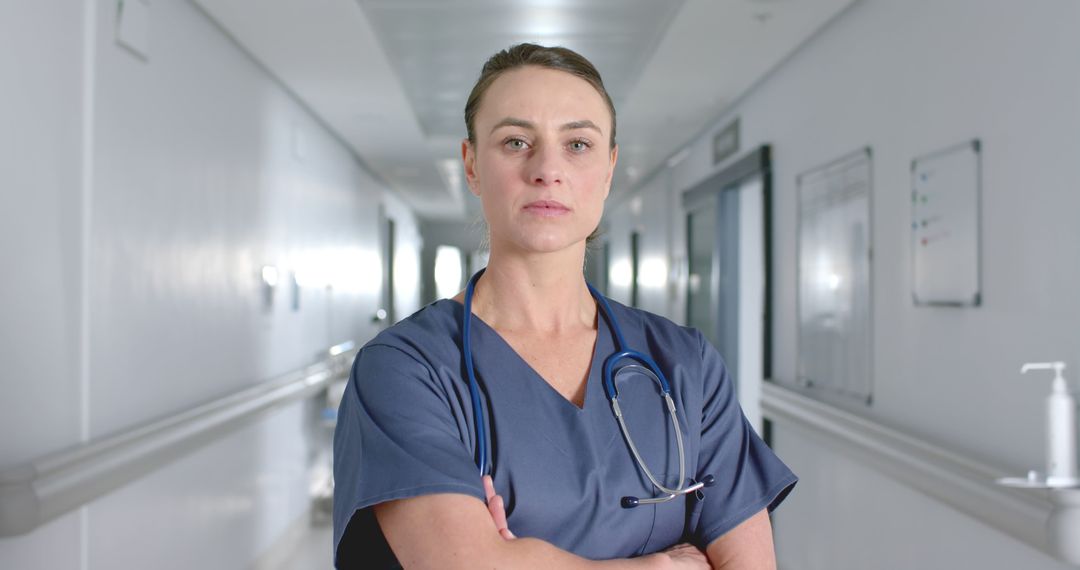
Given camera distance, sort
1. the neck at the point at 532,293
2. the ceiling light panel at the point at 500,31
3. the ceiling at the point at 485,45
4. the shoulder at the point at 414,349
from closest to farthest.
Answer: the shoulder at the point at 414,349 → the neck at the point at 532,293 → the ceiling at the point at 485,45 → the ceiling light panel at the point at 500,31

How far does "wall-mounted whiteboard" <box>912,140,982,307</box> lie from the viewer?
108 inches

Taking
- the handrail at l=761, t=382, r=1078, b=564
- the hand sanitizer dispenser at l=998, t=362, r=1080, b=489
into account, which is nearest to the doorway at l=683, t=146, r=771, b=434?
the handrail at l=761, t=382, r=1078, b=564

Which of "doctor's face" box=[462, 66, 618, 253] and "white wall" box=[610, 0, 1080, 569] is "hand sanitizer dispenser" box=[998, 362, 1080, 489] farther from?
"doctor's face" box=[462, 66, 618, 253]

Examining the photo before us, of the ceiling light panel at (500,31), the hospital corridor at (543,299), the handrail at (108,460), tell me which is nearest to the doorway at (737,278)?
the hospital corridor at (543,299)

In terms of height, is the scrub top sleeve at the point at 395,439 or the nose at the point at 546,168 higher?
the nose at the point at 546,168

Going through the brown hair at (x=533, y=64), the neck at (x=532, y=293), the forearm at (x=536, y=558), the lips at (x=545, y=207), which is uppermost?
the brown hair at (x=533, y=64)

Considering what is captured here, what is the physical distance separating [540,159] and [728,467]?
0.60 metres

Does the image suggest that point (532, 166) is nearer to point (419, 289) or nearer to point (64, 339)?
point (64, 339)

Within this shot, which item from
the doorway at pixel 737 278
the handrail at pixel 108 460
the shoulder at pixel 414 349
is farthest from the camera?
the doorway at pixel 737 278

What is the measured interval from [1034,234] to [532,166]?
177cm

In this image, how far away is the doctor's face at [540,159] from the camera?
1322 millimetres

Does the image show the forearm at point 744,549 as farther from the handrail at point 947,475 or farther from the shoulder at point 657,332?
the handrail at point 947,475

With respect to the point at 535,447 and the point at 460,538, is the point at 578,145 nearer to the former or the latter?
the point at 535,447

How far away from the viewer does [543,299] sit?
144 centimetres
